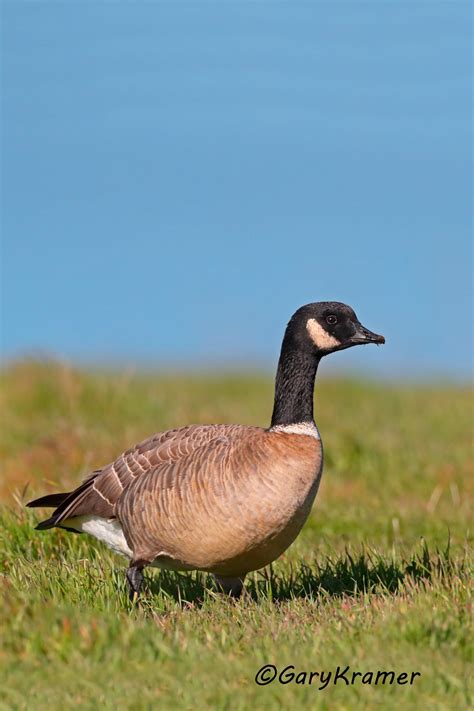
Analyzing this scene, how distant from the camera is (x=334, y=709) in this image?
5293 mm

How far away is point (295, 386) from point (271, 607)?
1673 mm

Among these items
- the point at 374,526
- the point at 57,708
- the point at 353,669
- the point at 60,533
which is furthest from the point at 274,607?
the point at 374,526

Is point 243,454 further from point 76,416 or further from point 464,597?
point 76,416

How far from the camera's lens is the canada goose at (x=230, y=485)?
7172 millimetres

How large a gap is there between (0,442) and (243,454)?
7.67 m

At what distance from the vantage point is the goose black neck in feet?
25.3

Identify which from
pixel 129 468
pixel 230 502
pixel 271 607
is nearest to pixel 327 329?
pixel 230 502

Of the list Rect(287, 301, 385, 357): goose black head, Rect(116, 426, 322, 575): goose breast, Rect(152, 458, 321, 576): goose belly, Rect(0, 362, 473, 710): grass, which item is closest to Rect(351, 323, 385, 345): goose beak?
Rect(287, 301, 385, 357): goose black head

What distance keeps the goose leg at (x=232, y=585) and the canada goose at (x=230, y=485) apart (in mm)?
11

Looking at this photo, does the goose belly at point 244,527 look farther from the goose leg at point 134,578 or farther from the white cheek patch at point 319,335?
the white cheek patch at point 319,335

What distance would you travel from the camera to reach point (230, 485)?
7.19 metres

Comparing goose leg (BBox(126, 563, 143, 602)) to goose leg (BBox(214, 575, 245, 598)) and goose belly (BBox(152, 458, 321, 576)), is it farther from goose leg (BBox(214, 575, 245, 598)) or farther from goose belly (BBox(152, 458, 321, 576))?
goose leg (BBox(214, 575, 245, 598))

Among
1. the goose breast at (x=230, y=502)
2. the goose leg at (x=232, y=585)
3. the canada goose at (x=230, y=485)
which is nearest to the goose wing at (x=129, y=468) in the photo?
the canada goose at (x=230, y=485)

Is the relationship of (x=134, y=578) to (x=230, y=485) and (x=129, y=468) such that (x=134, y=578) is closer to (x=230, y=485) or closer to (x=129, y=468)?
(x=129, y=468)
